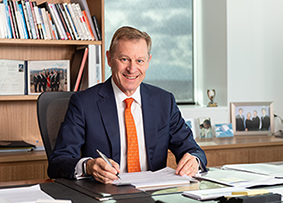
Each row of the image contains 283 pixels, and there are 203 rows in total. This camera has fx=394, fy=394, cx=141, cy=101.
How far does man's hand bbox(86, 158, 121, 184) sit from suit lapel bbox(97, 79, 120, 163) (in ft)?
1.17

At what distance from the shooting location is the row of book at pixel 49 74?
286cm

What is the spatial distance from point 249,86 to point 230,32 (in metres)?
0.51

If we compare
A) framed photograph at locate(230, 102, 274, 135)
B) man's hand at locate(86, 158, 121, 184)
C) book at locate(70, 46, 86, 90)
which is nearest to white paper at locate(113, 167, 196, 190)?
man's hand at locate(86, 158, 121, 184)

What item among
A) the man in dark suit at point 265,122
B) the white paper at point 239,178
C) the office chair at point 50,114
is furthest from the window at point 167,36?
the white paper at point 239,178

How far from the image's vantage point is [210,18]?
11.8 ft

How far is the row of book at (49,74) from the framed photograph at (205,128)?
A: 0.97 meters

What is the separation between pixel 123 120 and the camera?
1.88 m

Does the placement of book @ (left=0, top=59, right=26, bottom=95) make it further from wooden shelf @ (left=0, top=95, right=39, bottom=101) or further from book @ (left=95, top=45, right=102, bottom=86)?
book @ (left=95, top=45, right=102, bottom=86)

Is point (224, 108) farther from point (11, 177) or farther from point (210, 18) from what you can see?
point (11, 177)

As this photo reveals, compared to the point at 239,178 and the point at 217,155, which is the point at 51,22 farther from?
the point at 239,178

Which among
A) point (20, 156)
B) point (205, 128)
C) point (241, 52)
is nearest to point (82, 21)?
point (20, 156)

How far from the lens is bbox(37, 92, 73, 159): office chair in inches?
75.8

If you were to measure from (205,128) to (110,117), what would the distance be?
5.30 feet

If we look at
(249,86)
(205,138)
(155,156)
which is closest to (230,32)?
(249,86)
